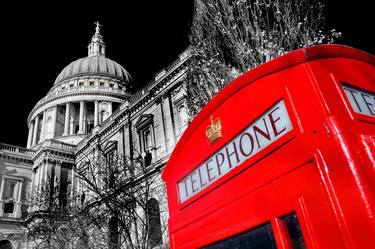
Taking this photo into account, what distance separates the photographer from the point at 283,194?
1.40 m

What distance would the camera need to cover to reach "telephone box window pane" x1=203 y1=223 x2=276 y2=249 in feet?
4.73

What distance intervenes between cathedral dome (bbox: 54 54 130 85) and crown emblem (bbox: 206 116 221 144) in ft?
150

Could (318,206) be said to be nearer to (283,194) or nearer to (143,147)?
(283,194)

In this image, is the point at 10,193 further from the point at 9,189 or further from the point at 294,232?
the point at 294,232

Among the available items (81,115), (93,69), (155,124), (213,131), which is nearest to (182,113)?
(155,124)

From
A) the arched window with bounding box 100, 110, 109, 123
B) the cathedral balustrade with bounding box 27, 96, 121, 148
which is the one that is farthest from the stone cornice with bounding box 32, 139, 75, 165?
the arched window with bounding box 100, 110, 109, 123

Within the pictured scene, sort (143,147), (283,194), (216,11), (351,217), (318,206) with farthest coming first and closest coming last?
(143,147) → (216,11) → (283,194) → (318,206) → (351,217)

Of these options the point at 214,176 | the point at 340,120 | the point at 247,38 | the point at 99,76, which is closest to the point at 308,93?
the point at 340,120

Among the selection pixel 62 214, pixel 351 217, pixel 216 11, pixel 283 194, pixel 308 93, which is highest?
pixel 216 11

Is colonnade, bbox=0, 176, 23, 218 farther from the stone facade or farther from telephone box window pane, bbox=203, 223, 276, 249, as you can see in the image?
telephone box window pane, bbox=203, 223, 276, 249

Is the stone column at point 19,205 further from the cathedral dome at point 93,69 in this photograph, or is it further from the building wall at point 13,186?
the cathedral dome at point 93,69

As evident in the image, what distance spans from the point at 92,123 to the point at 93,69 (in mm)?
10152

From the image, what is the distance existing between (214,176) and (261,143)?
1.40 feet

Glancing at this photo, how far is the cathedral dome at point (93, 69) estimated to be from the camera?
4575 centimetres
